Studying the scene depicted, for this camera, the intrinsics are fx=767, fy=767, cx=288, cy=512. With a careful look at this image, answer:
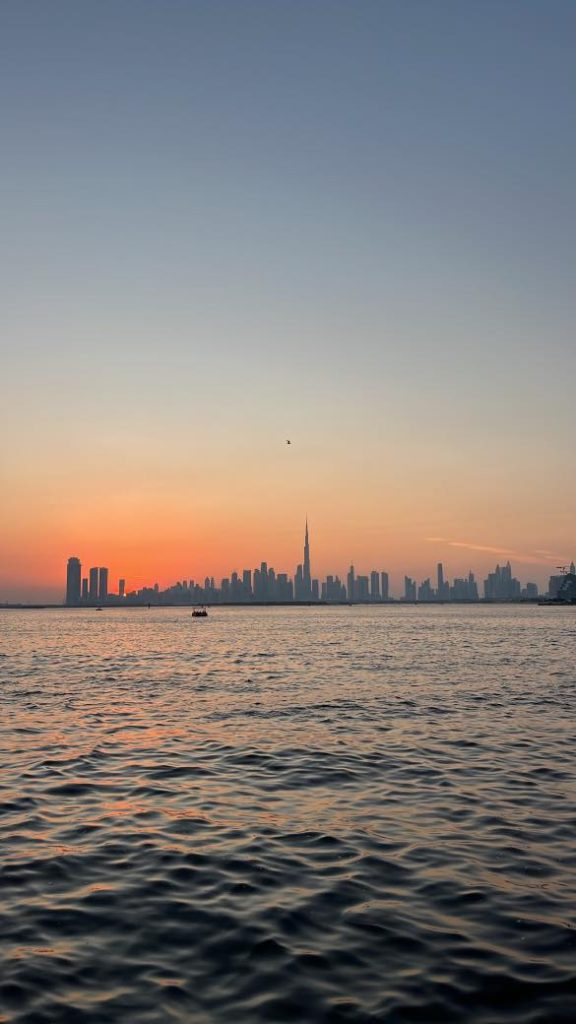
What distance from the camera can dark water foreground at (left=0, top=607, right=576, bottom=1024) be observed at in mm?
9359

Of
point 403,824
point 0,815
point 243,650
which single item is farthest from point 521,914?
point 243,650

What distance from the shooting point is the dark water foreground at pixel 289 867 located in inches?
368

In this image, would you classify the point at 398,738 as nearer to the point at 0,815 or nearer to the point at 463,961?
the point at 0,815

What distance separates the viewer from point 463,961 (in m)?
10.1

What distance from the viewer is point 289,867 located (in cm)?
1397

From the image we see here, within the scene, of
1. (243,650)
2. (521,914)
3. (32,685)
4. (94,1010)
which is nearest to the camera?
(94,1010)

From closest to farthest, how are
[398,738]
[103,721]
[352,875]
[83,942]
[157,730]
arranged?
1. [83,942]
2. [352,875]
3. [398,738]
4. [157,730]
5. [103,721]

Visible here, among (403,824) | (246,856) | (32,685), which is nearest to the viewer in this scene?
(246,856)

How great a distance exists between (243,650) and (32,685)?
3543cm

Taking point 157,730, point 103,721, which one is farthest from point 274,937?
point 103,721

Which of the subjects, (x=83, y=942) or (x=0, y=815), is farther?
(x=0, y=815)

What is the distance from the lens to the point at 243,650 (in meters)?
80.0

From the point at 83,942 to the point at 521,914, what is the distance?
6498 mm

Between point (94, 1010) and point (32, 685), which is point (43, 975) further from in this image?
point (32, 685)
